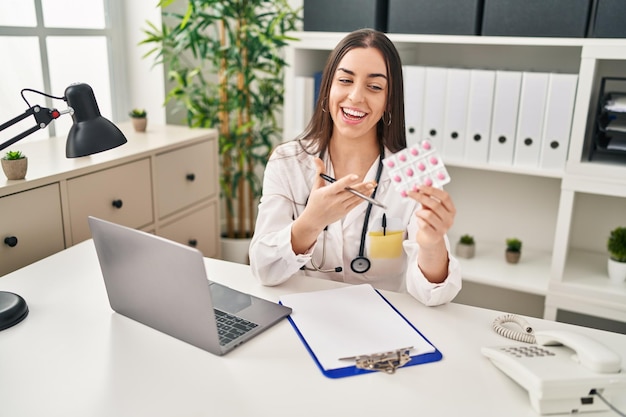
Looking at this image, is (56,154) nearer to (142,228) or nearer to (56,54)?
(142,228)

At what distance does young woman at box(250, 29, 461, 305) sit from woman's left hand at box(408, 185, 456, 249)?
0.08 meters

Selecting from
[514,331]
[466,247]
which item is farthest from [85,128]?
[466,247]

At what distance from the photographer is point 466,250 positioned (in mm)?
2436

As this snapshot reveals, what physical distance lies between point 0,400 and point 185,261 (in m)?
0.39

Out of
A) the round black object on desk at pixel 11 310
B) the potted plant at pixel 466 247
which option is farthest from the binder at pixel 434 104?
the round black object on desk at pixel 11 310

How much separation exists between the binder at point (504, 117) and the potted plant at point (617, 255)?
1.50 feet

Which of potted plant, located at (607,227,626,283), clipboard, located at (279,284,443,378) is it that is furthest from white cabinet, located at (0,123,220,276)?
potted plant, located at (607,227,626,283)

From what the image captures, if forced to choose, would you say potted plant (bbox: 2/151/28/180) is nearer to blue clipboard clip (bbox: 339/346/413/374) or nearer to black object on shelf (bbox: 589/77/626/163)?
blue clipboard clip (bbox: 339/346/413/374)

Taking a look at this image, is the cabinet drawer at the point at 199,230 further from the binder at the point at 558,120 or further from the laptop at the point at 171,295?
the binder at the point at 558,120

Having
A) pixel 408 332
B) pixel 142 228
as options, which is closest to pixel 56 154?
pixel 142 228

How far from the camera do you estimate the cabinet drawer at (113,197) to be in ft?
6.28

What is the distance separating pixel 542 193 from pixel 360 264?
1238mm

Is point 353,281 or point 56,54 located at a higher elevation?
point 56,54

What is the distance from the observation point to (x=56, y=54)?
251 cm
